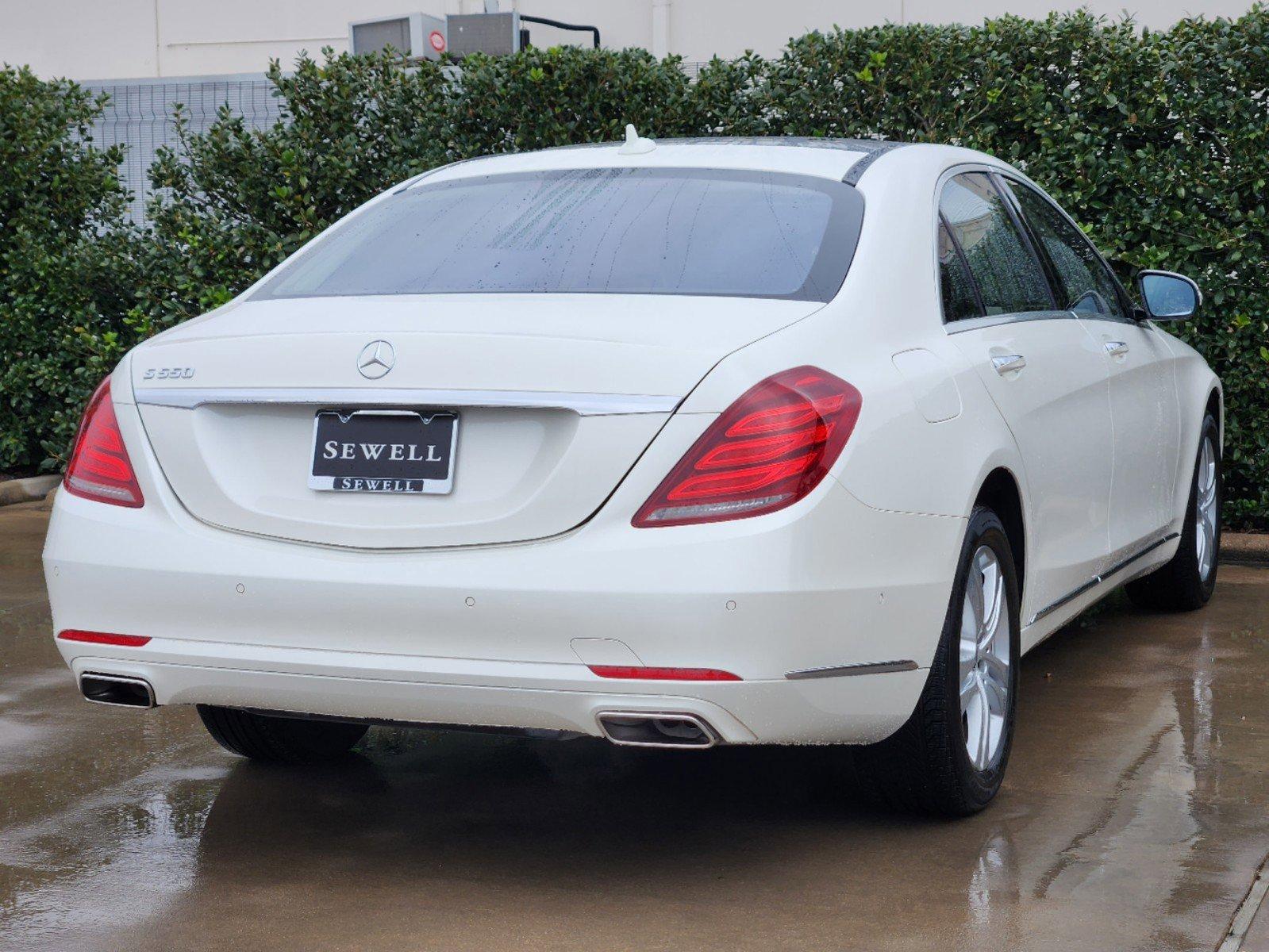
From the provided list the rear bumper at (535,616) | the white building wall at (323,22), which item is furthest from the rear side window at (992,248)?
the white building wall at (323,22)

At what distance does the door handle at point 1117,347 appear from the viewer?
16.3ft

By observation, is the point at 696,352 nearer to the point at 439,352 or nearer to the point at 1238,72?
the point at 439,352

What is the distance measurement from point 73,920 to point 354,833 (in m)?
0.71

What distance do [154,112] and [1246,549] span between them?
22.0ft

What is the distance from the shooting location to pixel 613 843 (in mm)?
3801

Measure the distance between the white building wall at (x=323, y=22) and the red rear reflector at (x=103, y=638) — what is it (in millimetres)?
10287

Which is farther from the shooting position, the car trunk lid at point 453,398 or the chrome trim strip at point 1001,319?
the chrome trim strip at point 1001,319

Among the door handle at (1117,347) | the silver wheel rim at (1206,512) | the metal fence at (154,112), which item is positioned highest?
the metal fence at (154,112)

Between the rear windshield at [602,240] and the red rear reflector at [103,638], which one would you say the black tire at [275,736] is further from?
the rear windshield at [602,240]

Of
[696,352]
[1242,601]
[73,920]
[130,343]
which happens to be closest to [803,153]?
[696,352]

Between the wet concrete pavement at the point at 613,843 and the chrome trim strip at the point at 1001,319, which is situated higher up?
the chrome trim strip at the point at 1001,319

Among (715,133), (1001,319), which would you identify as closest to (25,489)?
(715,133)

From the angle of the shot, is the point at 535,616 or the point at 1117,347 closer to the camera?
the point at 535,616

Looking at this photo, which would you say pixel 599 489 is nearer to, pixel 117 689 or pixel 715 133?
pixel 117 689
